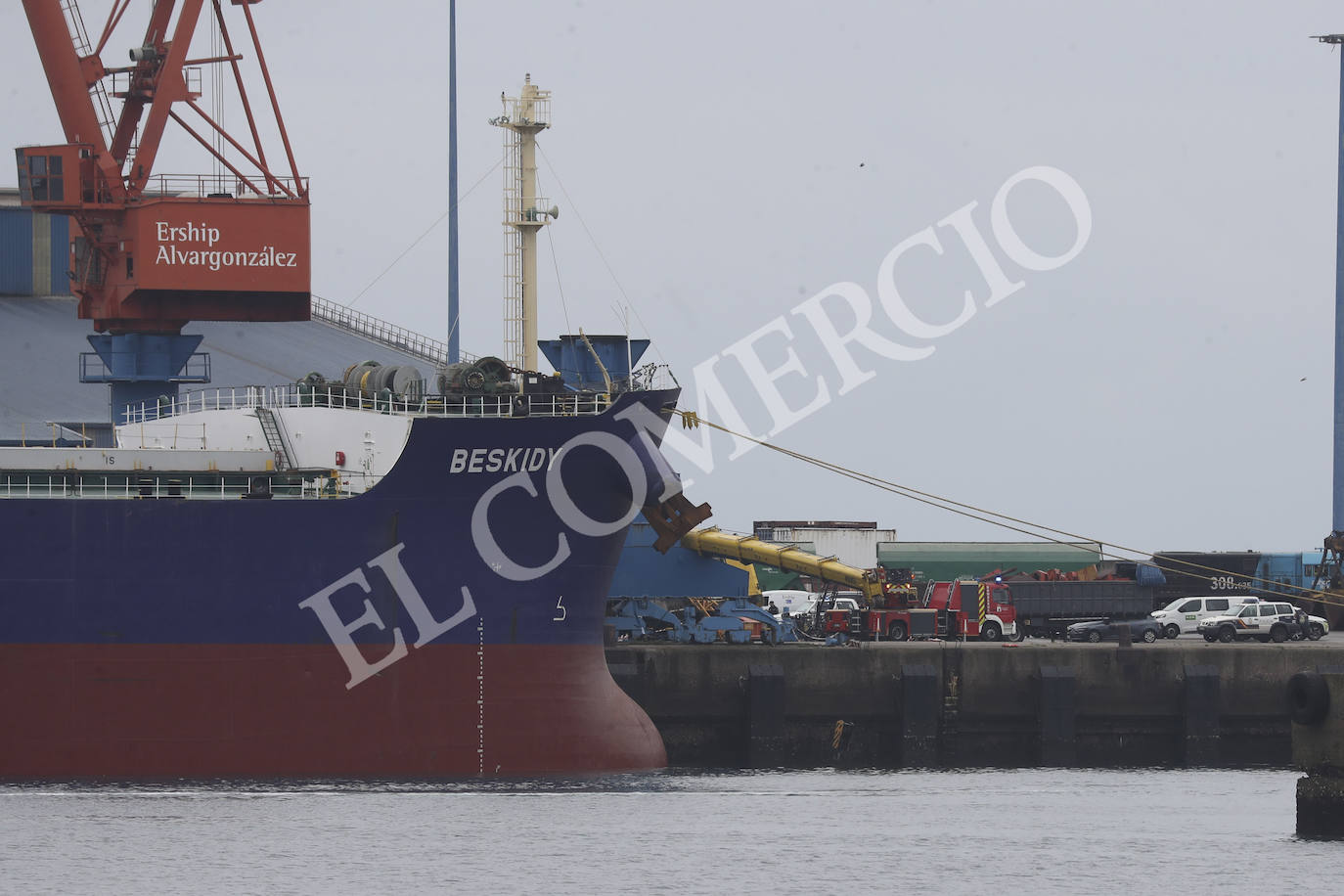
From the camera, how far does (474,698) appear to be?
41.1 metres

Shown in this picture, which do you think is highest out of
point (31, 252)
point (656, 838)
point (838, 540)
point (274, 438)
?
point (31, 252)

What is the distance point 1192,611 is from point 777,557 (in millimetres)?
12115

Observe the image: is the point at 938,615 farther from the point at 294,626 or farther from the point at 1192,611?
the point at 294,626

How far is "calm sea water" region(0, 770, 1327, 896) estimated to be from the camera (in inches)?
1337

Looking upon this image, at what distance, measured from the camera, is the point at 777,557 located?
54.2 metres

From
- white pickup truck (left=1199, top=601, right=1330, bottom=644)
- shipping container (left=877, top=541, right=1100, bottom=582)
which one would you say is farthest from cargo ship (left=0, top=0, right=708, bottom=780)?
shipping container (left=877, top=541, right=1100, bottom=582)

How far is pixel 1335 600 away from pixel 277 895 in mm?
37240

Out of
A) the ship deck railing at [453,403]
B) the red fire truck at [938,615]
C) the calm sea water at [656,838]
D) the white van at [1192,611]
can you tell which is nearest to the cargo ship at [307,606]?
the ship deck railing at [453,403]

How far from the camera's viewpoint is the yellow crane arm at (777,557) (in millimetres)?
52094

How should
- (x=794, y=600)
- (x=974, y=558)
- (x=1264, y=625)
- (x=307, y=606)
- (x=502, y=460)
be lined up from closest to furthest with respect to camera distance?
(x=307, y=606) < (x=502, y=460) < (x=1264, y=625) < (x=794, y=600) < (x=974, y=558)

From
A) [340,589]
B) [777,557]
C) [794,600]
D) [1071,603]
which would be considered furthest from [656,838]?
[794,600]

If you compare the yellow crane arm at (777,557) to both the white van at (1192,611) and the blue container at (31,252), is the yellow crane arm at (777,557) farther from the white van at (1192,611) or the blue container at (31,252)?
the blue container at (31,252)

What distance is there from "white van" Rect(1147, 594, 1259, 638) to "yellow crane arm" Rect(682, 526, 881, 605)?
9317 mm

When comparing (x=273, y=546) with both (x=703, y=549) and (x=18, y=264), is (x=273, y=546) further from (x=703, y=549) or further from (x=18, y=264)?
(x=18, y=264)
